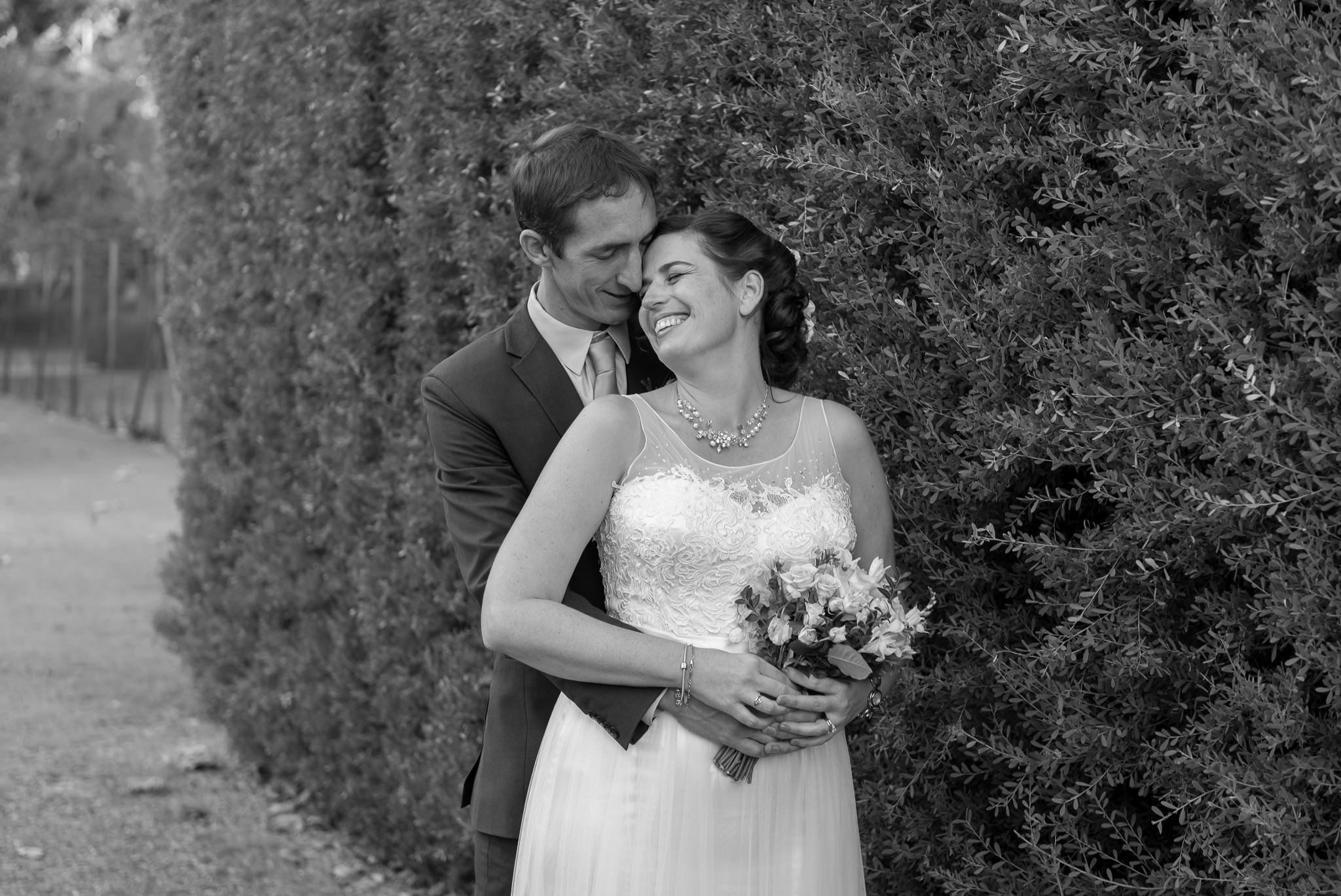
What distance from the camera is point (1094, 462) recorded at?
274 cm

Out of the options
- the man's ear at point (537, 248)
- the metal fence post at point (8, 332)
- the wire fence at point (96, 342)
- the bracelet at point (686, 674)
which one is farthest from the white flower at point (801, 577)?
the metal fence post at point (8, 332)

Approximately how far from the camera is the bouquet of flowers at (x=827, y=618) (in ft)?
9.10

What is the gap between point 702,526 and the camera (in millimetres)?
3049

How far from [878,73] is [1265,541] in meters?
1.39

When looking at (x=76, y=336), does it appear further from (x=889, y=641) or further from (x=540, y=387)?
(x=889, y=641)

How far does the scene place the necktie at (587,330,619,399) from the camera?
138 inches

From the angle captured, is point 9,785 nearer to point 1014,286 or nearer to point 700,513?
point 700,513

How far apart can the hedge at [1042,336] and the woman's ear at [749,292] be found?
0.68 feet

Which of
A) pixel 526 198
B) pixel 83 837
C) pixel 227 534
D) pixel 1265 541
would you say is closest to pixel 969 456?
pixel 1265 541

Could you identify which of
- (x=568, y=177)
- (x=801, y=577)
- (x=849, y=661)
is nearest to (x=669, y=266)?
(x=568, y=177)

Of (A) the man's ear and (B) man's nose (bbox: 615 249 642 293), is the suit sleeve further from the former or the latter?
(B) man's nose (bbox: 615 249 642 293)

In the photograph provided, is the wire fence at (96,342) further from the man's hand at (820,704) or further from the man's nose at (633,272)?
the man's hand at (820,704)

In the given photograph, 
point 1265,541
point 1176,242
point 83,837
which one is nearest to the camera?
point 1265,541

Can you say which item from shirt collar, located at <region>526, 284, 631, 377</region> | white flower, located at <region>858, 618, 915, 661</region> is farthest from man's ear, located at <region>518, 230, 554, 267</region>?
white flower, located at <region>858, 618, 915, 661</region>
